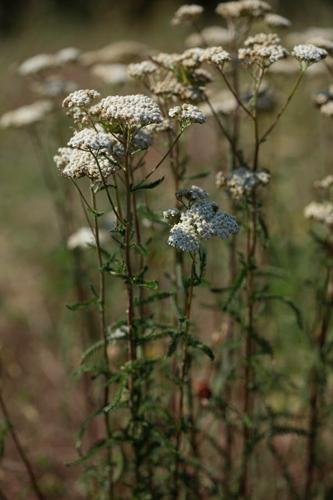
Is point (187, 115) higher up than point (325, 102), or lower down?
lower down

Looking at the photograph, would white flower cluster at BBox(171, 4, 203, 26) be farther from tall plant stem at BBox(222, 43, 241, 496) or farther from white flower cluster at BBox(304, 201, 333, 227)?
white flower cluster at BBox(304, 201, 333, 227)

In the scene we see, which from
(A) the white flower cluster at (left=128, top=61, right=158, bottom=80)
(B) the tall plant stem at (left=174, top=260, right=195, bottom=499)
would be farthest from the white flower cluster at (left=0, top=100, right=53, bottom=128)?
(B) the tall plant stem at (left=174, top=260, right=195, bottom=499)

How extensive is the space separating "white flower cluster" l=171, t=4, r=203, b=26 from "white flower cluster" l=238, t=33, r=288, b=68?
0.69 m

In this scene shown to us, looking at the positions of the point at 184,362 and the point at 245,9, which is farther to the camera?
the point at 245,9

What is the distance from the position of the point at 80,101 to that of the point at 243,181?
3.57 ft

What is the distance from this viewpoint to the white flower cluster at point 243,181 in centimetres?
332

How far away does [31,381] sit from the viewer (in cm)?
654

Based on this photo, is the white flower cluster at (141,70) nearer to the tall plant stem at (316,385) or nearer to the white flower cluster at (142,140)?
the white flower cluster at (142,140)

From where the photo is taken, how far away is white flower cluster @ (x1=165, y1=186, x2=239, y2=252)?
8.77ft

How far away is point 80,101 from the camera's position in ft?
9.03

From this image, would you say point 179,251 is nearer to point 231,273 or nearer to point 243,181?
point 243,181

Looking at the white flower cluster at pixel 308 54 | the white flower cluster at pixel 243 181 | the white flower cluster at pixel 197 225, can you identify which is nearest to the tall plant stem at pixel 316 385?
the white flower cluster at pixel 243 181

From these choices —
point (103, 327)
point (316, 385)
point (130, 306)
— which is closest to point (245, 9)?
point (130, 306)

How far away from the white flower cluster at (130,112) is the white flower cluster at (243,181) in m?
0.84
